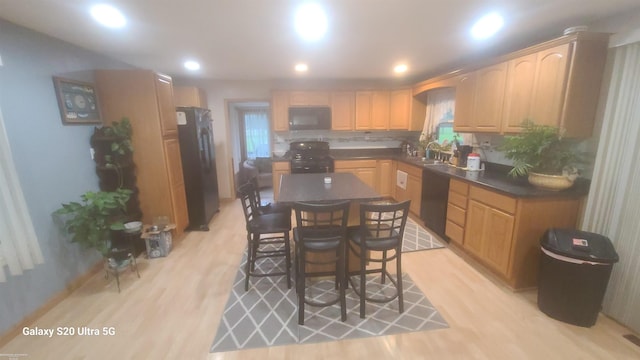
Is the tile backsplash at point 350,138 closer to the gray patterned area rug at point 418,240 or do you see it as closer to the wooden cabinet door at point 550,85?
the gray patterned area rug at point 418,240

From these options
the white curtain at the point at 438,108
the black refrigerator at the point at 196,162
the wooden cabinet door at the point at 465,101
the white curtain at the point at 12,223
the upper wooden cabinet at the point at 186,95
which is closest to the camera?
the white curtain at the point at 12,223

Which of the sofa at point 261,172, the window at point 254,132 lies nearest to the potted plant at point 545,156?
the sofa at point 261,172

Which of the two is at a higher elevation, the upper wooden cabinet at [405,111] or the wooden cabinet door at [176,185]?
the upper wooden cabinet at [405,111]

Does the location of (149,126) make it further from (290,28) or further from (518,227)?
(518,227)

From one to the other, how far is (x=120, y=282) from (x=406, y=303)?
2.76 meters

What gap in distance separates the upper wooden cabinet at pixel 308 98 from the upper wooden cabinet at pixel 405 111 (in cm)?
130

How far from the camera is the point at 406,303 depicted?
223 centimetres

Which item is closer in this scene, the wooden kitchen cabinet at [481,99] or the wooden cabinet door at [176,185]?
the wooden kitchen cabinet at [481,99]

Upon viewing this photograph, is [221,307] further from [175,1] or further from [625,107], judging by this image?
[625,107]

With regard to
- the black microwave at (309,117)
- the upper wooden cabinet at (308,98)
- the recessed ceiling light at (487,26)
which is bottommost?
the black microwave at (309,117)

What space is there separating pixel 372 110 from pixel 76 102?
4236 millimetres

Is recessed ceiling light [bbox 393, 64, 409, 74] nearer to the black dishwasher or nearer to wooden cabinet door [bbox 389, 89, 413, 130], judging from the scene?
wooden cabinet door [bbox 389, 89, 413, 130]

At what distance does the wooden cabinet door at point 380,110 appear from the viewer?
4965 millimetres

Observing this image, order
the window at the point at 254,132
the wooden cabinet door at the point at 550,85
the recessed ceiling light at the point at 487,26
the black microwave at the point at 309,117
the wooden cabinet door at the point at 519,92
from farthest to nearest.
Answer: the window at the point at 254,132 < the black microwave at the point at 309,117 < the wooden cabinet door at the point at 519,92 < the wooden cabinet door at the point at 550,85 < the recessed ceiling light at the point at 487,26
